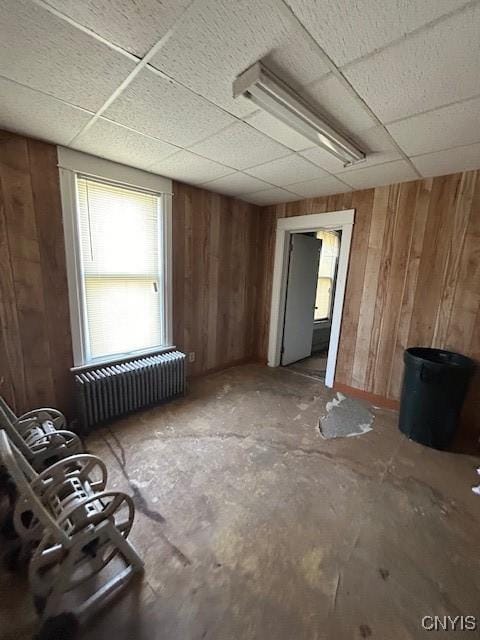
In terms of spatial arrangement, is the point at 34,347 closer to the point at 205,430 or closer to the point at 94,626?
the point at 205,430

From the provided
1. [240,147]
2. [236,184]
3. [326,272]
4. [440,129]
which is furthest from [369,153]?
[326,272]

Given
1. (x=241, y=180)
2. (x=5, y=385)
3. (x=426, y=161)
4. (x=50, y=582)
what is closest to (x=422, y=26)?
(x=426, y=161)

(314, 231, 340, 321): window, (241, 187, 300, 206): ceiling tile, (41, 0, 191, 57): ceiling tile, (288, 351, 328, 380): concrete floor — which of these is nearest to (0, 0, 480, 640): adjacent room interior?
(41, 0, 191, 57): ceiling tile

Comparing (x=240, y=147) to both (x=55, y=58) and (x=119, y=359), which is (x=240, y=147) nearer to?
(x=55, y=58)

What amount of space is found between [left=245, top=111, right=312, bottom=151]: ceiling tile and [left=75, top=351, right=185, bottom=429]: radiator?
2166 millimetres

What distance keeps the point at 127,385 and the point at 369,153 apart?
2797 millimetres

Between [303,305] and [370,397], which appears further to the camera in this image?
[303,305]

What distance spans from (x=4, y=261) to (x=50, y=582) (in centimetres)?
200

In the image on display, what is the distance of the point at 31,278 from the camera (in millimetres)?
2078

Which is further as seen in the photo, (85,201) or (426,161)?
(85,201)

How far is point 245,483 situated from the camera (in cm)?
181

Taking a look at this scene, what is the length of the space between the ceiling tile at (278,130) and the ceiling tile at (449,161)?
0.96 metres

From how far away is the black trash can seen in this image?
2.11 meters

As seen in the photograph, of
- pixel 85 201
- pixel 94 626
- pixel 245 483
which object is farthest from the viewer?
pixel 85 201
